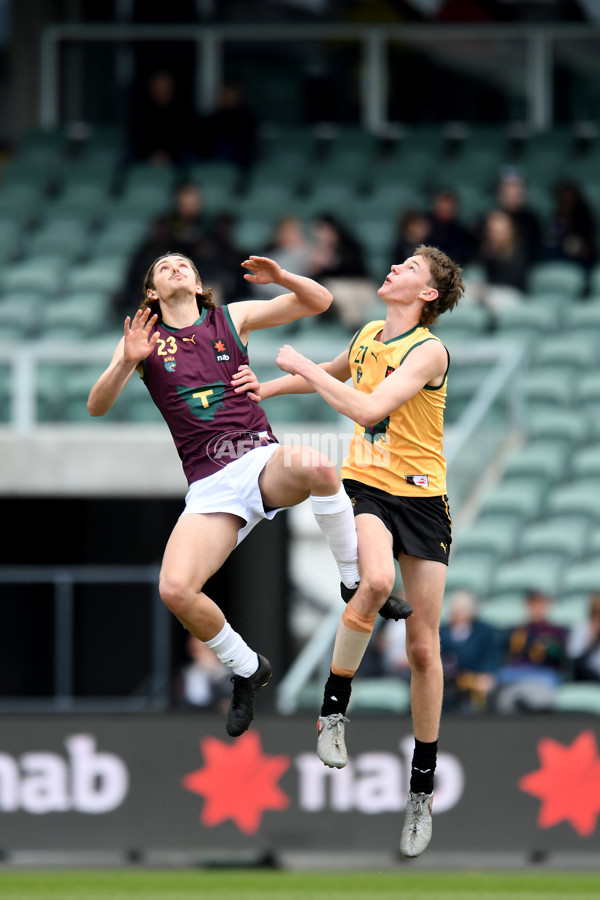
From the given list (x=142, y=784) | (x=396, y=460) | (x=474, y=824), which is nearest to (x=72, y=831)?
(x=142, y=784)

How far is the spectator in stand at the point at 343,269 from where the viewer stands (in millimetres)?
13914

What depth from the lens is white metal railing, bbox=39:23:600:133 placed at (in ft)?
57.9

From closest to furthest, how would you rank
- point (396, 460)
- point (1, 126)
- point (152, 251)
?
1. point (396, 460)
2. point (152, 251)
3. point (1, 126)

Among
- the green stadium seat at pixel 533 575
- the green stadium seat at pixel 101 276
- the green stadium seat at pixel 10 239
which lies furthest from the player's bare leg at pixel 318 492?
the green stadium seat at pixel 10 239

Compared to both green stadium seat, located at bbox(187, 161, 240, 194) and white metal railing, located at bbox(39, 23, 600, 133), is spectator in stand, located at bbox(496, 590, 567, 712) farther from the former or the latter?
white metal railing, located at bbox(39, 23, 600, 133)

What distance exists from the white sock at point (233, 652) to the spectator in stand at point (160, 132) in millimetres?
10405

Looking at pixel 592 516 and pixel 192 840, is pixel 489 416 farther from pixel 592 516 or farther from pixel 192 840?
pixel 192 840

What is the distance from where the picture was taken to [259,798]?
1231 centimetres

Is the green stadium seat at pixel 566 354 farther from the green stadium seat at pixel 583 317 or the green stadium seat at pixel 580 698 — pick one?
the green stadium seat at pixel 580 698

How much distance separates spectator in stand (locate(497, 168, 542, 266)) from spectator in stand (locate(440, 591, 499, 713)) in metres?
3.96

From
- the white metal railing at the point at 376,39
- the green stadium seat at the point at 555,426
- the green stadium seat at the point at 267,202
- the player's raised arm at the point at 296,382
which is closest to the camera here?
the player's raised arm at the point at 296,382

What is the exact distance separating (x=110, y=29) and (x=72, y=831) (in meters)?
9.61

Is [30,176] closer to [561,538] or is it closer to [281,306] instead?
[561,538]

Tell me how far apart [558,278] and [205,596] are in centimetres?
864
